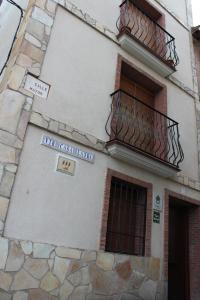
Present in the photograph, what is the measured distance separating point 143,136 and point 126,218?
1940 mm

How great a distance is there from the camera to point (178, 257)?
267 inches

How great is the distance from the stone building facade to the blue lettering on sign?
0.06 feet

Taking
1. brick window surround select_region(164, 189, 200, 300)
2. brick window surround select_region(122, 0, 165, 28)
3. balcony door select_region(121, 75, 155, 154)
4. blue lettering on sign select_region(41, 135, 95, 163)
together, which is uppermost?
brick window surround select_region(122, 0, 165, 28)

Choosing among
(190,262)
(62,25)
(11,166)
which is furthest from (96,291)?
(62,25)

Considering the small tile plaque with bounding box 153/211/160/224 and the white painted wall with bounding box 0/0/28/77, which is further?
the white painted wall with bounding box 0/0/28/77

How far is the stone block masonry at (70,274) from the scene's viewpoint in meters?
3.81

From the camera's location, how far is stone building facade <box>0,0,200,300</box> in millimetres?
4180

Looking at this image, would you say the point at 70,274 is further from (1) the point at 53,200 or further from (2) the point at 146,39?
(2) the point at 146,39

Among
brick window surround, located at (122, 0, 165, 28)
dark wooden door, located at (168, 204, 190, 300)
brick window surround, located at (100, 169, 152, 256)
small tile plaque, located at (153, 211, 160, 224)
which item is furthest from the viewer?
brick window surround, located at (122, 0, 165, 28)

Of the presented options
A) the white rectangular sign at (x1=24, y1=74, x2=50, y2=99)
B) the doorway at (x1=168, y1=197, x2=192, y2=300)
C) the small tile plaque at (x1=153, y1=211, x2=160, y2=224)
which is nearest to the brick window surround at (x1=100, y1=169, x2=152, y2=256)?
the small tile plaque at (x1=153, y1=211, x2=160, y2=224)

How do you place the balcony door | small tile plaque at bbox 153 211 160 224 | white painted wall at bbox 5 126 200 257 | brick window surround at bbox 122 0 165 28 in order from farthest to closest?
brick window surround at bbox 122 0 165 28
the balcony door
small tile plaque at bbox 153 211 160 224
white painted wall at bbox 5 126 200 257

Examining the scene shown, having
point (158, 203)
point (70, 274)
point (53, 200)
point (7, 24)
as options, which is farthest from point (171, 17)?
point (70, 274)

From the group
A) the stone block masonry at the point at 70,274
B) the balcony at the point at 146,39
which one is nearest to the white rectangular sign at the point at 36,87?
the stone block masonry at the point at 70,274

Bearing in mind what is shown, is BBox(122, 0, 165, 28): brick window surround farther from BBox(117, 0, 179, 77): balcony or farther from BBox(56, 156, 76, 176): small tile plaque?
BBox(56, 156, 76, 176): small tile plaque
